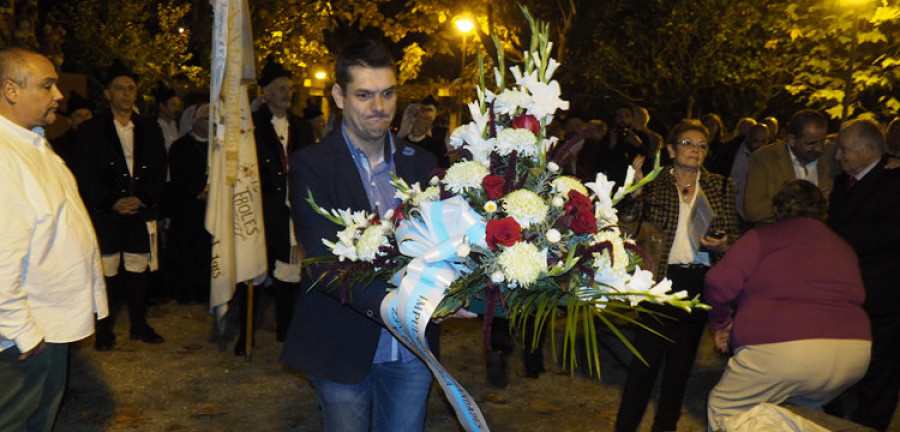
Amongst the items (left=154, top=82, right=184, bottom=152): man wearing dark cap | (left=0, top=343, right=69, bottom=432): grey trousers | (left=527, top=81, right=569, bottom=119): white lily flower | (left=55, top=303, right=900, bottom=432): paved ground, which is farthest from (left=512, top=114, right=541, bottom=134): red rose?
(left=154, top=82, right=184, bottom=152): man wearing dark cap

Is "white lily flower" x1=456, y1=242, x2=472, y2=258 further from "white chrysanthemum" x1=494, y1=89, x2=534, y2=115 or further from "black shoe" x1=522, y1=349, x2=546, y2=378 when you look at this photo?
"black shoe" x1=522, y1=349, x2=546, y2=378

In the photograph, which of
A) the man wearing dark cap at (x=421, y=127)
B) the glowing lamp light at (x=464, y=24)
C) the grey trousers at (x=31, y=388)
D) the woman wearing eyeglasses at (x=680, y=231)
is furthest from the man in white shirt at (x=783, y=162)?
the glowing lamp light at (x=464, y=24)

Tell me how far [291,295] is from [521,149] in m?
5.47

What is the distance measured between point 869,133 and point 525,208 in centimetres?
427

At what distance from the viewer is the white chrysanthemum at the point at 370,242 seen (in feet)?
9.51

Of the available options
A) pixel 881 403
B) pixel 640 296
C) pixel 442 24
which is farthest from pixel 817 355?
pixel 442 24

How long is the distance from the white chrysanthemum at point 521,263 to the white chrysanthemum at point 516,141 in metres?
0.39

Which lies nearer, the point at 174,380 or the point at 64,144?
the point at 174,380

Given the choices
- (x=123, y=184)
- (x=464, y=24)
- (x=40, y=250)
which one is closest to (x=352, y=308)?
(x=40, y=250)

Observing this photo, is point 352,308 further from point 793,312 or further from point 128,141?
point 128,141

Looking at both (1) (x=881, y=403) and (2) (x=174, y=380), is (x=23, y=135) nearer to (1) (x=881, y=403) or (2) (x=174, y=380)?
(2) (x=174, y=380)

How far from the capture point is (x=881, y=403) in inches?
242

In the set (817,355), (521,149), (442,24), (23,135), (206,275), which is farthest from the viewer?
(442,24)

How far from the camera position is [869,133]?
19.7ft
